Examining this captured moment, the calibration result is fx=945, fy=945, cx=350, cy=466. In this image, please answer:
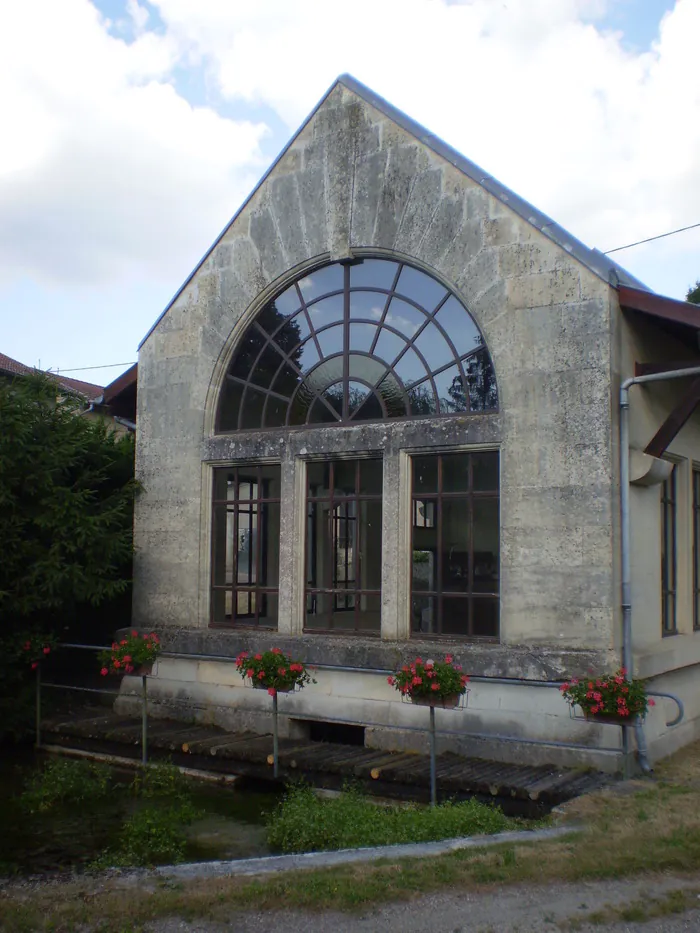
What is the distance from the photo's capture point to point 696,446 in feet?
39.9

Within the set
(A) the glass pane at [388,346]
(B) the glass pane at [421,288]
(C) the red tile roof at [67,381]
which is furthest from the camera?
(C) the red tile roof at [67,381]

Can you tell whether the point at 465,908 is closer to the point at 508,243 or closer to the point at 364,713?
the point at 364,713

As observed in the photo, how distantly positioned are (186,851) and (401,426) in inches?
209

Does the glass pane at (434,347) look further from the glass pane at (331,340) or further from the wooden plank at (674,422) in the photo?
the wooden plank at (674,422)

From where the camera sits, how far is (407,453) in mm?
10867

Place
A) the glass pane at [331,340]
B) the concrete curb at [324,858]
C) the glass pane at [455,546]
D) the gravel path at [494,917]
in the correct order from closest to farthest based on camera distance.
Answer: the gravel path at [494,917], the concrete curb at [324,858], the glass pane at [455,546], the glass pane at [331,340]

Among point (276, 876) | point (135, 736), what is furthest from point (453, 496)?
point (276, 876)

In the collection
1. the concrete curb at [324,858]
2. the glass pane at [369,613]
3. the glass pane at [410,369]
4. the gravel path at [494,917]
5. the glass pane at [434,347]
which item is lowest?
the concrete curb at [324,858]

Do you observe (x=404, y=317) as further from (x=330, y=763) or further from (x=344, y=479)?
(x=330, y=763)

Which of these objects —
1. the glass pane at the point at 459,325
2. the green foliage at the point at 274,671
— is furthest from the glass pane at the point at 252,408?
the green foliage at the point at 274,671

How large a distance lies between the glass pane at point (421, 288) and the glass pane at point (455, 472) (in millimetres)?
1760

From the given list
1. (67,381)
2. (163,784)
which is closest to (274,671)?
(163,784)

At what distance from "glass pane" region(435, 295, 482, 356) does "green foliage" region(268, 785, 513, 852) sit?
5036mm

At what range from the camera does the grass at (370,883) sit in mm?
5359
